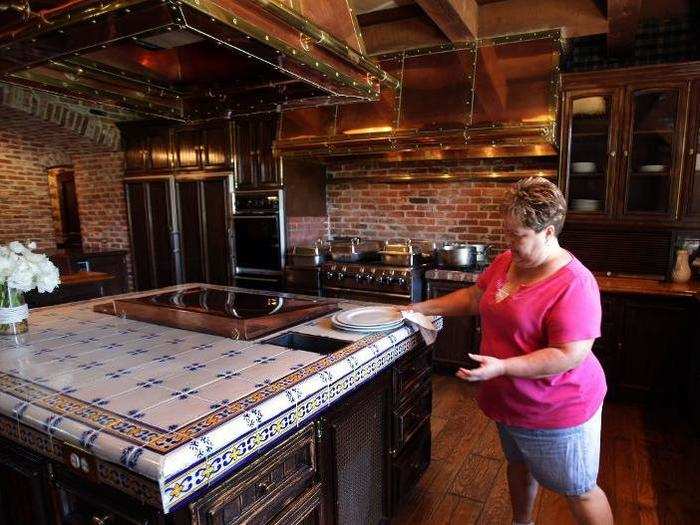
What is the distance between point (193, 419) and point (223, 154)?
3910 mm

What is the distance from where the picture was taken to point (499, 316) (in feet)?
5.26

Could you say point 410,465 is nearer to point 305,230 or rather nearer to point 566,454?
point 566,454

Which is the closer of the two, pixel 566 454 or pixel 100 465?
pixel 100 465

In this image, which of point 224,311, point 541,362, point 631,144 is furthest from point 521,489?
point 631,144

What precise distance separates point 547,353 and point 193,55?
1853 millimetres

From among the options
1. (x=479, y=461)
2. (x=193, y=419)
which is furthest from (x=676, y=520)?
(x=193, y=419)

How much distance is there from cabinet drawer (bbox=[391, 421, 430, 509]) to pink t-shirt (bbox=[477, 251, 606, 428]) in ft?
1.81

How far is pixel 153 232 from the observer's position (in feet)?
17.0

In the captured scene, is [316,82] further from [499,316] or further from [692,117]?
[692,117]

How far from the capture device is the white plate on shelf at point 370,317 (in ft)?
5.98

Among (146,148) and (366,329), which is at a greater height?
(146,148)

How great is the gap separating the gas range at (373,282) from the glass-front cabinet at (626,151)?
132 cm

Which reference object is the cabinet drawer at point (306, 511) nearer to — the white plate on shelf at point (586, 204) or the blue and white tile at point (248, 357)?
the blue and white tile at point (248, 357)

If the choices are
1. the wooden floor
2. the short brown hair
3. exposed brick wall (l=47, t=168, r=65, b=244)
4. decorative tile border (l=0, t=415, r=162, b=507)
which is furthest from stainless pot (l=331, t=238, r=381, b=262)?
exposed brick wall (l=47, t=168, r=65, b=244)
